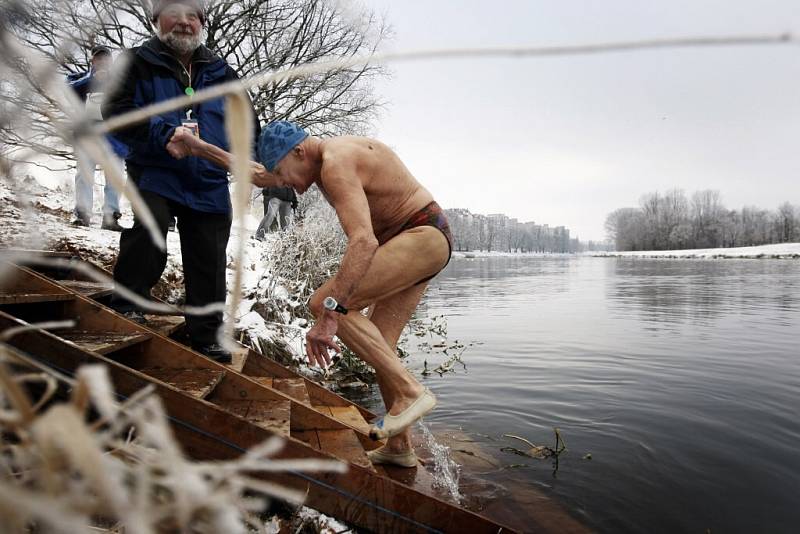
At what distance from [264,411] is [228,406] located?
0.88 feet

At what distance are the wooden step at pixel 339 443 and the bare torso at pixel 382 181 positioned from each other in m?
1.16

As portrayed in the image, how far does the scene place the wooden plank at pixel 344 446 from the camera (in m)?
2.63

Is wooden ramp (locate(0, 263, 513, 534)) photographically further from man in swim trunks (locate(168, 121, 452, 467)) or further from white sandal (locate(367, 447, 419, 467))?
man in swim trunks (locate(168, 121, 452, 467))

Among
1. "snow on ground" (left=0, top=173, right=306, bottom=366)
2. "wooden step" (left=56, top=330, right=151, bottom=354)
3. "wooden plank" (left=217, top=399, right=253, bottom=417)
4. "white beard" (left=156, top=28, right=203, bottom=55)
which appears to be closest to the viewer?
"wooden step" (left=56, top=330, right=151, bottom=354)

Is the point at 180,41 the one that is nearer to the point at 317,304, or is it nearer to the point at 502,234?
the point at 317,304

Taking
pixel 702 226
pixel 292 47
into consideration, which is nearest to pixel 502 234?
pixel 702 226

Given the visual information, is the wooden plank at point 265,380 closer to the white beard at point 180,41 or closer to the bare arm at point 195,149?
the bare arm at point 195,149

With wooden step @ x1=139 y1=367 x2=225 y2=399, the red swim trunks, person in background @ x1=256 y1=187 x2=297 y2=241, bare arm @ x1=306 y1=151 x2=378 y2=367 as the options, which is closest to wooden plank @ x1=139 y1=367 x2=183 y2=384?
wooden step @ x1=139 y1=367 x2=225 y2=399

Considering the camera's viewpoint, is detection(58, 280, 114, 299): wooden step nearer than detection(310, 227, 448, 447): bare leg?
No

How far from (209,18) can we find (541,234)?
562 ft

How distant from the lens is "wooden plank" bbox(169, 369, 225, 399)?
2.60 meters

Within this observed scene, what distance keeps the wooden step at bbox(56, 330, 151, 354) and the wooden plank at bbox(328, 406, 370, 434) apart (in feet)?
4.32

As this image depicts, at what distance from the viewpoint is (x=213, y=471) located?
0.47 m

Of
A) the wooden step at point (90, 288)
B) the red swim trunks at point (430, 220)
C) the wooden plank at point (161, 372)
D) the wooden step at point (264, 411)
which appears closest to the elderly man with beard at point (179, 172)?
the wooden step at point (90, 288)
